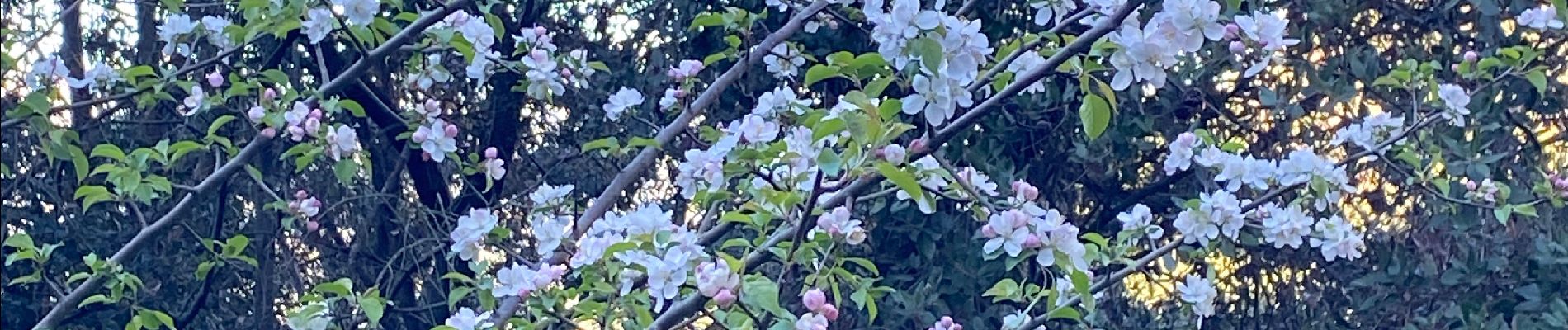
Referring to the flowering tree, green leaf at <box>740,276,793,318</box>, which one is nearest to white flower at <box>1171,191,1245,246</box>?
the flowering tree

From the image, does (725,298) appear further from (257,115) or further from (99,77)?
(99,77)

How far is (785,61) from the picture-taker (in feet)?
8.04

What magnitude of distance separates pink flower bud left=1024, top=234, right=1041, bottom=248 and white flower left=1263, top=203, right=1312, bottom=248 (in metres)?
0.51

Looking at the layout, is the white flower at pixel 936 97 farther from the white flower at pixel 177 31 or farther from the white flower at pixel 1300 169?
the white flower at pixel 177 31

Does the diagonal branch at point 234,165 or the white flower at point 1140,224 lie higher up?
the diagonal branch at point 234,165

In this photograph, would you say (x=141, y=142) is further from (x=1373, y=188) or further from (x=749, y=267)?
(x=1373, y=188)

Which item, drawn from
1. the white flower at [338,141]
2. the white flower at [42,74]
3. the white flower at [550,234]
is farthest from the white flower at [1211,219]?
the white flower at [42,74]

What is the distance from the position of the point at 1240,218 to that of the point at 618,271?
732 millimetres

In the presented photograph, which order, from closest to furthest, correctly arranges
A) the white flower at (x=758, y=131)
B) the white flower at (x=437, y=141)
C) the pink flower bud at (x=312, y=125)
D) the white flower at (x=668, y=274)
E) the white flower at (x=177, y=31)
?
1. the white flower at (x=668, y=274)
2. the white flower at (x=758, y=131)
3. the pink flower bud at (x=312, y=125)
4. the white flower at (x=177, y=31)
5. the white flower at (x=437, y=141)

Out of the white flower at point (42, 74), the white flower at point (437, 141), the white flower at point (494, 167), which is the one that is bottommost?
the white flower at point (494, 167)

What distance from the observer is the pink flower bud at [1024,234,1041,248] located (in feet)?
5.04

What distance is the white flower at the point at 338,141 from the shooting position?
2162 mm

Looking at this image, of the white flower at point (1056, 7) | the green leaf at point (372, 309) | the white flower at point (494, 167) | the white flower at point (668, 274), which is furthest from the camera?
the white flower at point (494, 167)

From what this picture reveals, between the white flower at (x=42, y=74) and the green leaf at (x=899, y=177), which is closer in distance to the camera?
the green leaf at (x=899, y=177)
